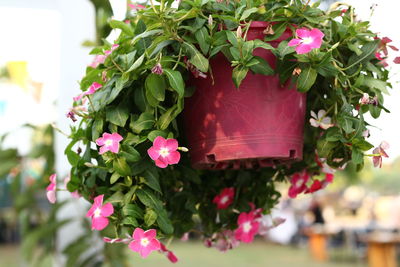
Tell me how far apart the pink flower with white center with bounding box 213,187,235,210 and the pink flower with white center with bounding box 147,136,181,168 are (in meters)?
0.32

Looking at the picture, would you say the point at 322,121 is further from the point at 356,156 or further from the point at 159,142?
the point at 159,142

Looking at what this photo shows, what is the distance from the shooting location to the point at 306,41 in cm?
71

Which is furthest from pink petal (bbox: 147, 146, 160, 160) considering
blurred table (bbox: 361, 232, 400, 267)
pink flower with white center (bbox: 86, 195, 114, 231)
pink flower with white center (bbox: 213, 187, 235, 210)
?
blurred table (bbox: 361, 232, 400, 267)

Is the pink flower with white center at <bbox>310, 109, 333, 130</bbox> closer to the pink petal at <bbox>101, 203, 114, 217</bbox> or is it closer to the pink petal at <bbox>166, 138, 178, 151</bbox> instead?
the pink petal at <bbox>166, 138, 178, 151</bbox>

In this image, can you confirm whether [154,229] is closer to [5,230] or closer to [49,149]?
[49,149]

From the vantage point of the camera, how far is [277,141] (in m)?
0.79

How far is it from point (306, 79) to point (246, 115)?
0.11 metres

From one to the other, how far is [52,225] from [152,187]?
1317mm

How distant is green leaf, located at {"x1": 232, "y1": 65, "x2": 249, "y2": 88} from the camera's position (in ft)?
2.34

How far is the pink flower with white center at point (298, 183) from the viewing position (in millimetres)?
1023

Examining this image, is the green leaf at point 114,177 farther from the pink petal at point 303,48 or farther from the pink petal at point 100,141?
the pink petal at point 303,48

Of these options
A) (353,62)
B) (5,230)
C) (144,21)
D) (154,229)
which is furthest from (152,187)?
(5,230)

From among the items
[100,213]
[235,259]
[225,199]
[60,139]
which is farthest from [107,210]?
[235,259]

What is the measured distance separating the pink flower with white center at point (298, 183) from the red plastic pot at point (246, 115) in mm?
217
